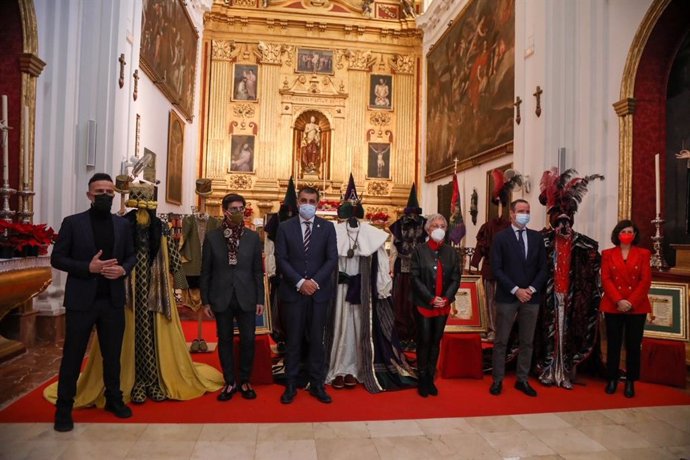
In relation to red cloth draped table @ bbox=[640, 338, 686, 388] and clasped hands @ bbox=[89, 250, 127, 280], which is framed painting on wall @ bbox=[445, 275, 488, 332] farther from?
clasped hands @ bbox=[89, 250, 127, 280]

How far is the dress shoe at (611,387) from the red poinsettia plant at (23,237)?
5748 millimetres

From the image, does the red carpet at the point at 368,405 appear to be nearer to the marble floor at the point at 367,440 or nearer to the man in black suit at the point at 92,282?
the marble floor at the point at 367,440

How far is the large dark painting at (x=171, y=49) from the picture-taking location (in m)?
10.1

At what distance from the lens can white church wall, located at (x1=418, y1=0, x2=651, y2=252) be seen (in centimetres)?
739

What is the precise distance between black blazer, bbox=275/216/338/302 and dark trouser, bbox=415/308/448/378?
3.10 feet

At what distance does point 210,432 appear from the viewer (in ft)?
11.7

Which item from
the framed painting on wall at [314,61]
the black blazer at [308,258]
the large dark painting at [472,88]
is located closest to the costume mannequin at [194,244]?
the black blazer at [308,258]

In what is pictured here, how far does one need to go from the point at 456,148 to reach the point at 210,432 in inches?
457

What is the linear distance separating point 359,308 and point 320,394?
97 centimetres

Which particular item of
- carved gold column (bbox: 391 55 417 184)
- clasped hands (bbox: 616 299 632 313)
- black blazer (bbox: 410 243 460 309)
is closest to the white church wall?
clasped hands (bbox: 616 299 632 313)

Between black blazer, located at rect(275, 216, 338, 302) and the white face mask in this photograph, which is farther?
the white face mask

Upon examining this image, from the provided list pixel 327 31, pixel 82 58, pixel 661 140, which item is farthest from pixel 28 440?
pixel 327 31

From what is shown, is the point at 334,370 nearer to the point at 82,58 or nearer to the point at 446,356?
the point at 446,356

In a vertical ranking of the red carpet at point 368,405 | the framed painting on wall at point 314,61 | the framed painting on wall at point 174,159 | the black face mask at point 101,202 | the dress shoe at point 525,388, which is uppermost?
the framed painting on wall at point 314,61
